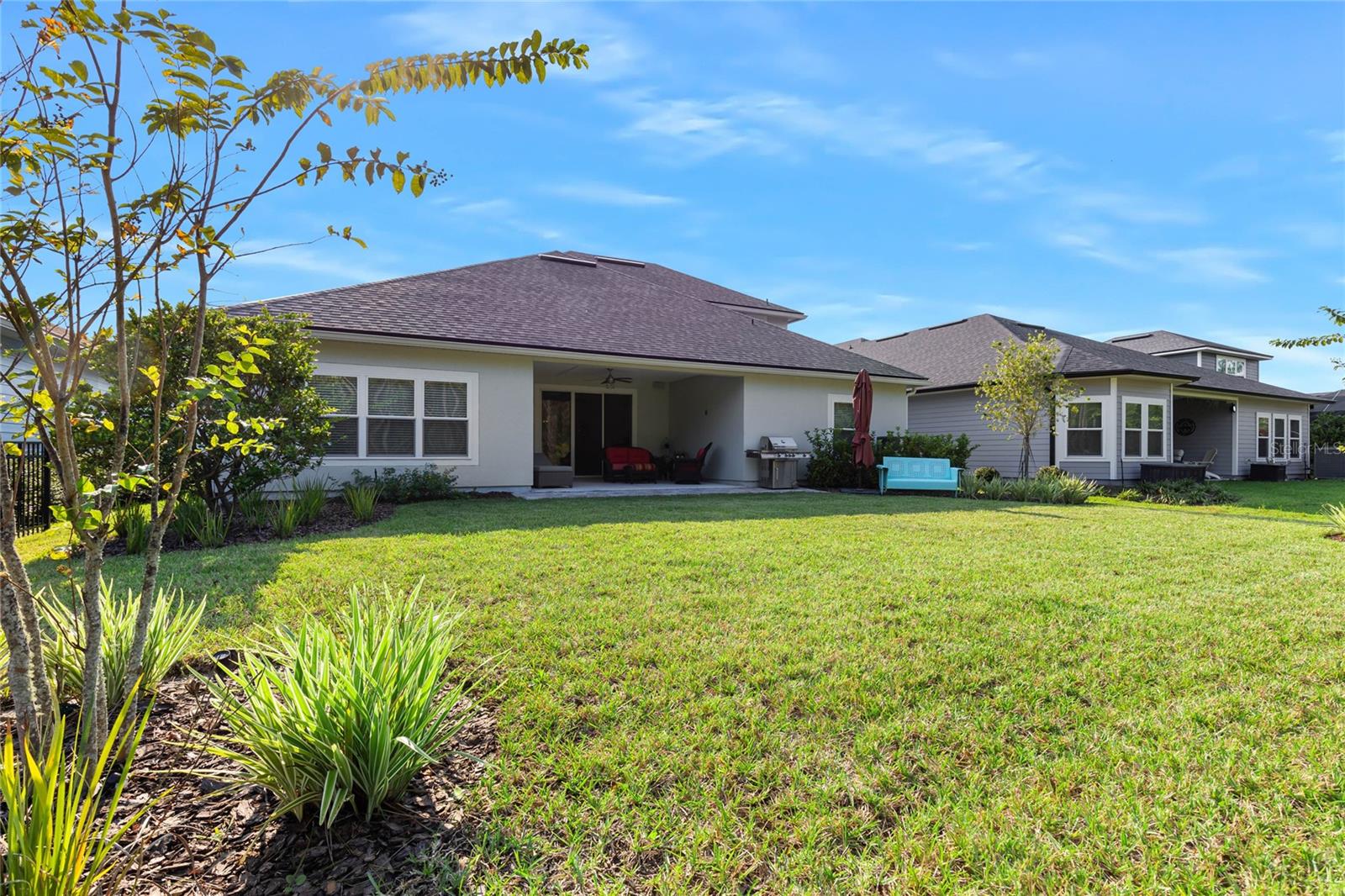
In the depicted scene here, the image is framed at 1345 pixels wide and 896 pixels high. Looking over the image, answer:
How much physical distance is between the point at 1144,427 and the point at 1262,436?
11791 millimetres

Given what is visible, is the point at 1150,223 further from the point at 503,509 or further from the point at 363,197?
the point at 363,197

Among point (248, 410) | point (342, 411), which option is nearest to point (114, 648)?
point (248, 410)

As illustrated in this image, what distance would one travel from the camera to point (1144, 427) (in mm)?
18484

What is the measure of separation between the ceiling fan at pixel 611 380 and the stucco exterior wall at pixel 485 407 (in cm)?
418

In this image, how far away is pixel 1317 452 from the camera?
27844mm

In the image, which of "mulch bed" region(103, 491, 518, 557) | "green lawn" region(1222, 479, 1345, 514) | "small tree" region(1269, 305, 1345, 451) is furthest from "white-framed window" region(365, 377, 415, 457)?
"green lawn" region(1222, 479, 1345, 514)

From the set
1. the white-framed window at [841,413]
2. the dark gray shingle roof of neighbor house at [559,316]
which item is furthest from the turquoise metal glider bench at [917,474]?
the dark gray shingle roof of neighbor house at [559,316]

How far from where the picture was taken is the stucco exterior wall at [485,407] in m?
11.8

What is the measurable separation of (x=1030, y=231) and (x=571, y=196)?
12.6 metres

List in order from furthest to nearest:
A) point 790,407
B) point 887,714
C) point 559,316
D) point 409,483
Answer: point 790,407
point 559,316
point 409,483
point 887,714

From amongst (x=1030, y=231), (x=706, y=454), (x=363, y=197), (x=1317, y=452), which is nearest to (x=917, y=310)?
(x=1030, y=231)

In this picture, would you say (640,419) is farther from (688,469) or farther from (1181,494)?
(1181,494)

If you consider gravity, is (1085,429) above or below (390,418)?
above

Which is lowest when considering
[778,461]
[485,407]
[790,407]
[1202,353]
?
[778,461]
